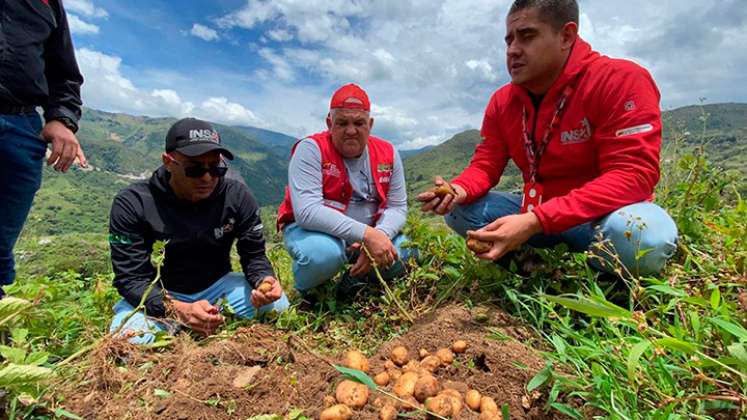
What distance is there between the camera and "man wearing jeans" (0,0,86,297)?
2.70 meters

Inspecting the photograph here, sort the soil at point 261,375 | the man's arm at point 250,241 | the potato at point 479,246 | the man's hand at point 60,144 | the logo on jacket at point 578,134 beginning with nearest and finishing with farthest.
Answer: the soil at point 261,375, the potato at point 479,246, the logo on jacket at point 578,134, the man's hand at point 60,144, the man's arm at point 250,241

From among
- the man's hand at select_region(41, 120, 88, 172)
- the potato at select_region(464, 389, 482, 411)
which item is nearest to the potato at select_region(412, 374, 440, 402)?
the potato at select_region(464, 389, 482, 411)

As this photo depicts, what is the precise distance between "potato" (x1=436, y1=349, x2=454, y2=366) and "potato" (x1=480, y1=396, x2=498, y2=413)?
1.19 feet

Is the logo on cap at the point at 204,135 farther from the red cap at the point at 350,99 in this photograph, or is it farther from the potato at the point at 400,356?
the potato at the point at 400,356

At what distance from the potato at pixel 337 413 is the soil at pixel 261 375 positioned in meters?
0.05

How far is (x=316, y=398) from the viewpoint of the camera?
1.97 meters

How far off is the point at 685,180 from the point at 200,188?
4.19 metres

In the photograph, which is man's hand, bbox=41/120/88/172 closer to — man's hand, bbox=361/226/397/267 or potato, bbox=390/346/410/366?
man's hand, bbox=361/226/397/267

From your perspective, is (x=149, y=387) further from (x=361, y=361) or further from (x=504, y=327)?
(x=504, y=327)

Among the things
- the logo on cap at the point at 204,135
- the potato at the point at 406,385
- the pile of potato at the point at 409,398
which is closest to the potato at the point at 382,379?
the pile of potato at the point at 409,398

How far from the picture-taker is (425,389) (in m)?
1.81

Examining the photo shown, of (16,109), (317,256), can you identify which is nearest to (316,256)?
(317,256)

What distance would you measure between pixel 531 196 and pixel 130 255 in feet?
9.82

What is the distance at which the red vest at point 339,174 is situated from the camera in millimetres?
3551
